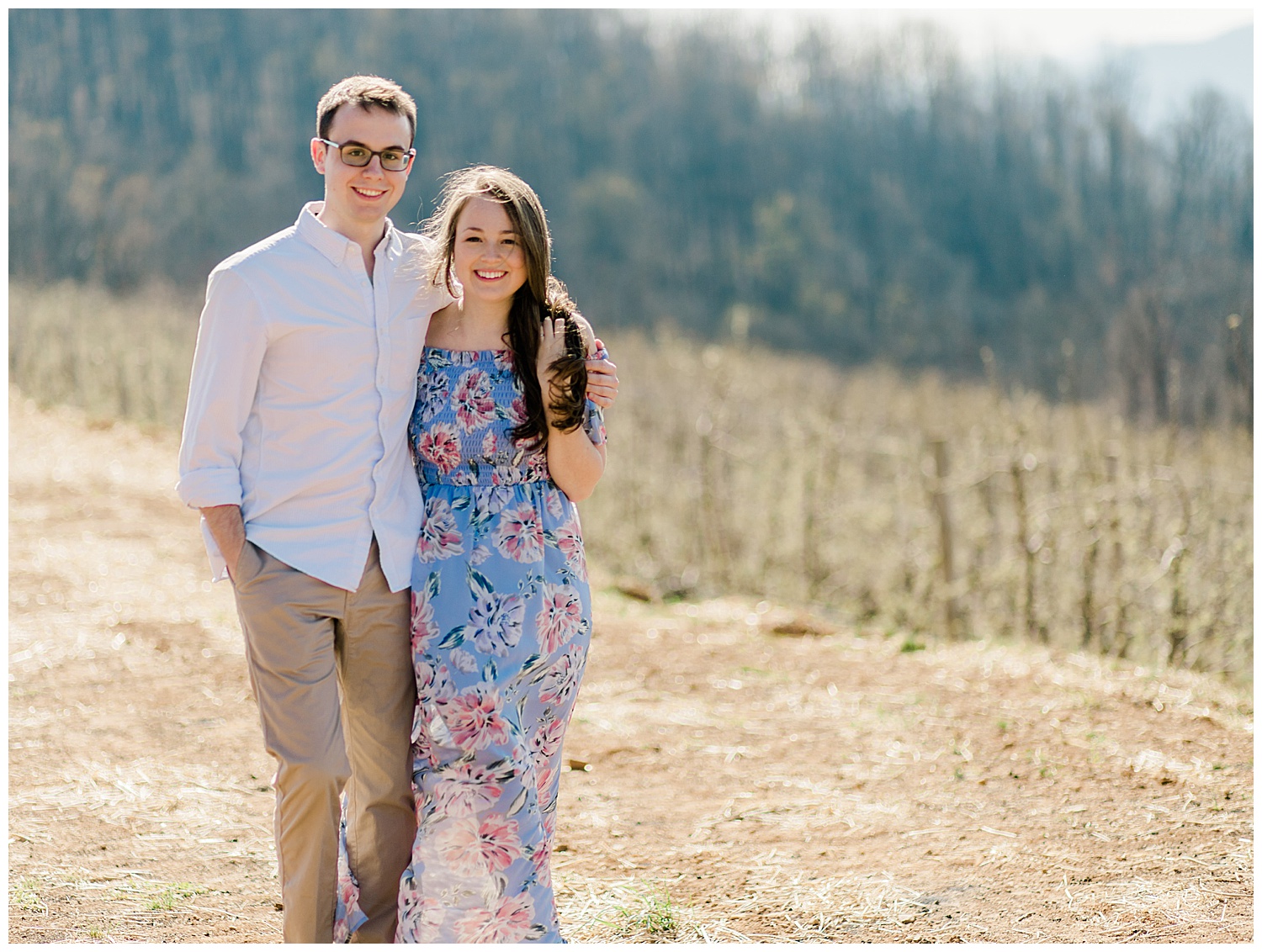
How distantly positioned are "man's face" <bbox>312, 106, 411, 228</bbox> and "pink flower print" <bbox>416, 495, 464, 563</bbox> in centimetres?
68

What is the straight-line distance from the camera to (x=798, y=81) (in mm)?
58531

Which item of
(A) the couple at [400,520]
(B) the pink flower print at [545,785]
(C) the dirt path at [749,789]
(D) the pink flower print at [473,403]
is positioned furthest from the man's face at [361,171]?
(C) the dirt path at [749,789]

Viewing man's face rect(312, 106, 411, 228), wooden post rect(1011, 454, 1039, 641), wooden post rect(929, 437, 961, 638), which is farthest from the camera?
wooden post rect(929, 437, 961, 638)

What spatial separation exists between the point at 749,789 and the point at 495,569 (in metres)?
1.94

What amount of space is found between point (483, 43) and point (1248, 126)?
3461cm

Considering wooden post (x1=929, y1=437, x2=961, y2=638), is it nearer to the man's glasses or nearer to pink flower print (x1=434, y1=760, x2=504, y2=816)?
pink flower print (x1=434, y1=760, x2=504, y2=816)

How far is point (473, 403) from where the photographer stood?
9.02 feet

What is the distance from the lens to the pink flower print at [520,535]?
2.74 m

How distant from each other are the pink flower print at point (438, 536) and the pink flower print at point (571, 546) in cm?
25

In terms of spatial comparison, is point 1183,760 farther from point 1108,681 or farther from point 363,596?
point 363,596

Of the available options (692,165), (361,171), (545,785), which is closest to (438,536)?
(545,785)

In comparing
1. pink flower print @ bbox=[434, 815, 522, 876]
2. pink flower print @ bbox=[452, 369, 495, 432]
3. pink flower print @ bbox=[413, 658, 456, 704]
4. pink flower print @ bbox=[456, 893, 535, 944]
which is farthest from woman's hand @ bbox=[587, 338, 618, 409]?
pink flower print @ bbox=[456, 893, 535, 944]

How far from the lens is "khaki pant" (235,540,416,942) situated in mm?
2514

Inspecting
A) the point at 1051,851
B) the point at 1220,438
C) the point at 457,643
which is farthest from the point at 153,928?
the point at 1220,438
